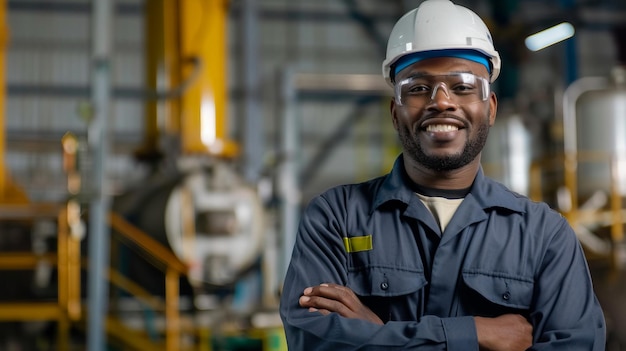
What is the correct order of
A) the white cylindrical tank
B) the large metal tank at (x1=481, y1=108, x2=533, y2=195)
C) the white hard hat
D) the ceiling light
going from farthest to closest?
the ceiling light < the large metal tank at (x1=481, y1=108, x2=533, y2=195) < the white cylindrical tank < the white hard hat

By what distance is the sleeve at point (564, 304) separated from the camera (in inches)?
84.3

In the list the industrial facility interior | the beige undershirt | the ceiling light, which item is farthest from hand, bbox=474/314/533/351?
the ceiling light

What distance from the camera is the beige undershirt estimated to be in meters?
2.37

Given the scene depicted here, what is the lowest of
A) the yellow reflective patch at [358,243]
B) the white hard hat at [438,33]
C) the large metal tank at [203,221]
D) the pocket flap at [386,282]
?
the large metal tank at [203,221]

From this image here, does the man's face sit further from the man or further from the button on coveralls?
the button on coveralls

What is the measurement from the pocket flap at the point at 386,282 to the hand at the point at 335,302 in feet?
0.22

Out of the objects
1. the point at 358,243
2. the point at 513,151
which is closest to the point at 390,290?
the point at 358,243

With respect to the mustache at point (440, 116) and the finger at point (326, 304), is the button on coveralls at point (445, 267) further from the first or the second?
the mustache at point (440, 116)

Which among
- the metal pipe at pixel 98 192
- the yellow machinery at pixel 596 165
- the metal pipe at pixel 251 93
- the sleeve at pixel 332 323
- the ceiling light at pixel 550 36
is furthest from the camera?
the metal pipe at pixel 251 93

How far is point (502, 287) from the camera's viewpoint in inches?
87.6

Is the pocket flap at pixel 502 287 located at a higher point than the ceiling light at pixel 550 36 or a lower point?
lower

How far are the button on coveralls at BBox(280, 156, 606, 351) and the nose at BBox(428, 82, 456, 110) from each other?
26 cm

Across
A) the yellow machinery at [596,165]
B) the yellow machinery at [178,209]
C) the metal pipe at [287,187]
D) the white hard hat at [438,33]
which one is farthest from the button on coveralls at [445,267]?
the yellow machinery at [596,165]

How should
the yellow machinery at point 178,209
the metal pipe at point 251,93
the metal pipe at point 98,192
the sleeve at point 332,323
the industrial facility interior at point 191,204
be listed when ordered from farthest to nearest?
the metal pipe at point 251,93 → the yellow machinery at point 178,209 → the industrial facility interior at point 191,204 → the metal pipe at point 98,192 → the sleeve at point 332,323
